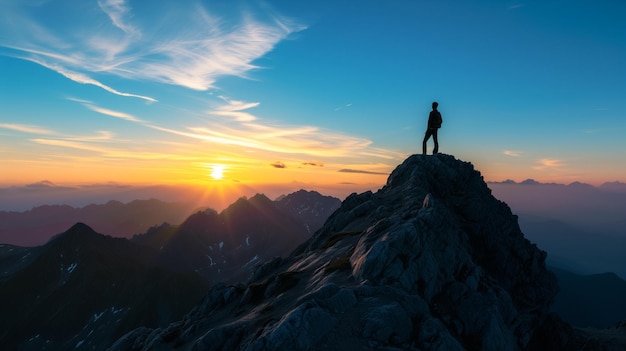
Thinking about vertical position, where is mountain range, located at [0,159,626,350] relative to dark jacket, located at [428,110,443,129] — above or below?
below

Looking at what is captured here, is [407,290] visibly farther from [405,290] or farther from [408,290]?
[405,290]

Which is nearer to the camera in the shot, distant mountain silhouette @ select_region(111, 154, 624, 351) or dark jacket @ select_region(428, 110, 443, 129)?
distant mountain silhouette @ select_region(111, 154, 624, 351)

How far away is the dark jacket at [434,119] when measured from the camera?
5244 cm

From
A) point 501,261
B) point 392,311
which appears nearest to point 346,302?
point 392,311

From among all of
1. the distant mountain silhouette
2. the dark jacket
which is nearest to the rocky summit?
the distant mountain silhouette

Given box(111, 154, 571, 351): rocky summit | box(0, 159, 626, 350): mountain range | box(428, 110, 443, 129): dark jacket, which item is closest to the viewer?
box(111, 154, 571, 351): rocky summit

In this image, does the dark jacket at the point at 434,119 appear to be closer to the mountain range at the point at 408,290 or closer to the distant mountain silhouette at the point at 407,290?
the distant mountain silhouette at the point at 407,290

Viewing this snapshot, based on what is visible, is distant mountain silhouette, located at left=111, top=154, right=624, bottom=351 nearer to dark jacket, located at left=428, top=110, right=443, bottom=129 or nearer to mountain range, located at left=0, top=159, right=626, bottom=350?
mountain range, located at left=0, top=159, right=626, bottom=350

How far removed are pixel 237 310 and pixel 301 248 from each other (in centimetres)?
2818

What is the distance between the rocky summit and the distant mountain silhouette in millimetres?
106

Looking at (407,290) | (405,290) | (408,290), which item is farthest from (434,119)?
(405,290)

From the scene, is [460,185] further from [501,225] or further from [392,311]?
[392,311]

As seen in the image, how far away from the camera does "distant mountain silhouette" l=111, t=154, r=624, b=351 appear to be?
2398 centimetres

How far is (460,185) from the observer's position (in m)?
62.8
